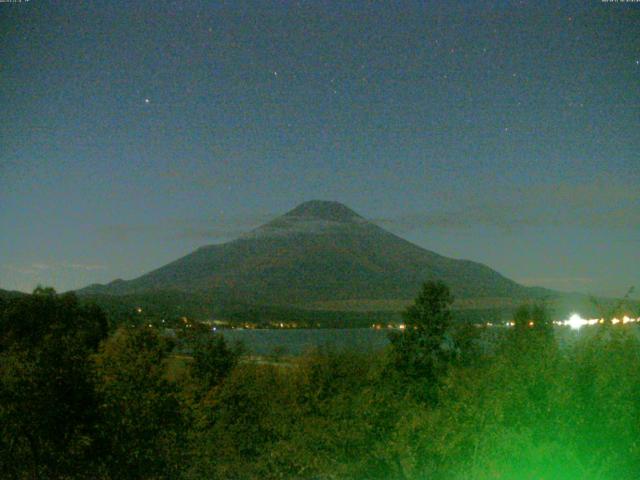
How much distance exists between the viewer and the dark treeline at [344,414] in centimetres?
614

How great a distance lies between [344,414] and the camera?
13.7 metres

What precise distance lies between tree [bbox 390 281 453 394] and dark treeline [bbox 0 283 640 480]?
7cm

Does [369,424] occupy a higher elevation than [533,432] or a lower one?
lower

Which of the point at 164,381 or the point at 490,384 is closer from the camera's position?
the point at 490,384

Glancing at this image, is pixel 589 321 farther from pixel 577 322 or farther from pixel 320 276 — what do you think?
pixel 320 276

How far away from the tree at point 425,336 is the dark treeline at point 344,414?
2.8 inches

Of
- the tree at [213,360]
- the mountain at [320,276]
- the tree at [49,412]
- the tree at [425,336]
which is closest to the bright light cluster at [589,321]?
the tree at [49,412]

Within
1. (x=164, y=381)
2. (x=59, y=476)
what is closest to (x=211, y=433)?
(x=164, y=381)

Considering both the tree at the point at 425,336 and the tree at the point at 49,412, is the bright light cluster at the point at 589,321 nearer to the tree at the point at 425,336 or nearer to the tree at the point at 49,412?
the tree at the point at 49,412

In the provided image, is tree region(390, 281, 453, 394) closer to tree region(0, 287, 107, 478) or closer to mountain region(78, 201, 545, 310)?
tree region(0, 287, 107, 478)

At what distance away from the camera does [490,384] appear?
7277 mm

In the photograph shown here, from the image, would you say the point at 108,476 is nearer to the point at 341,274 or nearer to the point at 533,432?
the point at 533,432

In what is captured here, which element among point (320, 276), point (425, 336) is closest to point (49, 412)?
point (425, 336)

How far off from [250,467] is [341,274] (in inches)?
6432
